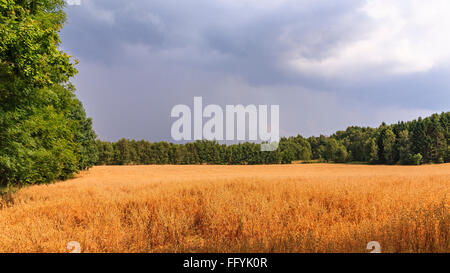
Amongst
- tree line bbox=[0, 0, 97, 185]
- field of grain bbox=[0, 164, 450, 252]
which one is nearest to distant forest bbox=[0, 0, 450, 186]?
tree line bbox=[0, 0, 97, 185]

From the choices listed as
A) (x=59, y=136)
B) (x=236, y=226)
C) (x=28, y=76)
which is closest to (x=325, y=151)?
(x=59, y=136)

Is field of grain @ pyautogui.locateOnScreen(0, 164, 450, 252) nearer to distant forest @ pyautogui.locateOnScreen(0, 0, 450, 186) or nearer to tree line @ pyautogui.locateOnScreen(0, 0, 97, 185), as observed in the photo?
tree line @ pyautogui.locateOnScreen(0, 0, 97, 185)

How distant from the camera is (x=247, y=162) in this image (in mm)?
100188

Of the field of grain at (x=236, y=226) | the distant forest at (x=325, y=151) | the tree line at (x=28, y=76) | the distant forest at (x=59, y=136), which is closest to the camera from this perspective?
the field of grain at (x=236, y=226)

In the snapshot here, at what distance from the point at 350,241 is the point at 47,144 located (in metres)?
15.6

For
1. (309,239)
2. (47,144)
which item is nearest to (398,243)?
(309,239)

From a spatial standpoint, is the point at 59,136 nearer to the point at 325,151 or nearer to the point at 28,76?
the point at 28,76

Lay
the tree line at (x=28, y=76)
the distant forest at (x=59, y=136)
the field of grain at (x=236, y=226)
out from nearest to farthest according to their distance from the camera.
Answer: the field of grain at (x=236, y=226), the tree line at (x=28, y=76), the distant forest at (x=59, y=136)

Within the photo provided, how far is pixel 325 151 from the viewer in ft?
328

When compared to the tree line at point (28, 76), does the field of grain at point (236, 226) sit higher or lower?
lower

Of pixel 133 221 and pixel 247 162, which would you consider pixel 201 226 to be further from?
pixel 247 162

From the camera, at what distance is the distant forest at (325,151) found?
68125 millimetres

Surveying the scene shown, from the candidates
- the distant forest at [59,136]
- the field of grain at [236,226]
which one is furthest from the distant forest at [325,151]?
the field of grain at [236,226]

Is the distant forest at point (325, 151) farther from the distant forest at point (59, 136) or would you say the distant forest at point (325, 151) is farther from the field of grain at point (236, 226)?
the field of grain at point (236, 226)
